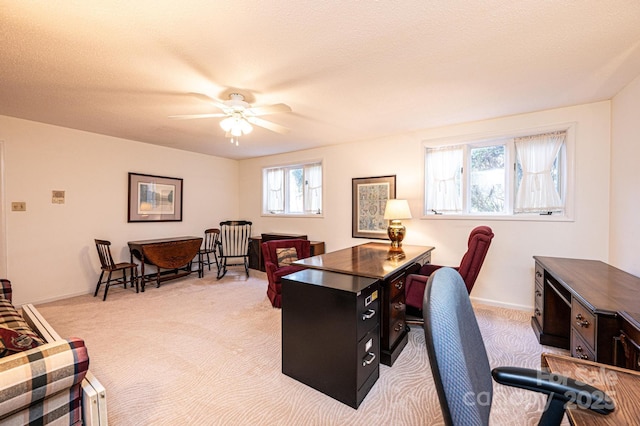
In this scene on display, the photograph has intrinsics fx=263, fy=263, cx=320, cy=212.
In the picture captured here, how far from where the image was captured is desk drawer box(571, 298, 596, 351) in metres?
1.47

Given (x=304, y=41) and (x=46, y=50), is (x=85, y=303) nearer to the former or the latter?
(x=46, y=50)

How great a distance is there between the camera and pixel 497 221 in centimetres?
327

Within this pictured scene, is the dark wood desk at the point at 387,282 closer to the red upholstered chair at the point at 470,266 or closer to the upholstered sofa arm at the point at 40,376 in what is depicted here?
the red upholstered chair at the point at 470,266

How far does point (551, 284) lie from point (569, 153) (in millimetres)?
1578

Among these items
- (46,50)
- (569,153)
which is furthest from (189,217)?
(569,153)

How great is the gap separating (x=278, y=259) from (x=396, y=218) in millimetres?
1656

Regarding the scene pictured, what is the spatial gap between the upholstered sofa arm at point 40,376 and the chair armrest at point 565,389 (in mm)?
1559

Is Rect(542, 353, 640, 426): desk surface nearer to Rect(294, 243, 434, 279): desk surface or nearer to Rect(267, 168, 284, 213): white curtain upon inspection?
Rect(294, 243, 434, 279): desk surface

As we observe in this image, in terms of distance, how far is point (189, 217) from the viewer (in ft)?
16.7

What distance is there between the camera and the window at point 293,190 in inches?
192

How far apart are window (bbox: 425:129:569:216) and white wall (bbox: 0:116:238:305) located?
454 centimetres

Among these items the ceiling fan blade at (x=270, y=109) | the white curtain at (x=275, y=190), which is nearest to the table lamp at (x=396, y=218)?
the ceiling fan blade at (x=270, y=109)

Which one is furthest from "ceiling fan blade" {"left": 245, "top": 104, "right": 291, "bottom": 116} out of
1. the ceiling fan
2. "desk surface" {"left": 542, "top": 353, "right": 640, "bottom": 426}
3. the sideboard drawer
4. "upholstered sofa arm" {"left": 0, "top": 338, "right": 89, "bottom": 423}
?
the sideboard drawer

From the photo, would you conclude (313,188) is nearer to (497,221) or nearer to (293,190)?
(293,190)
